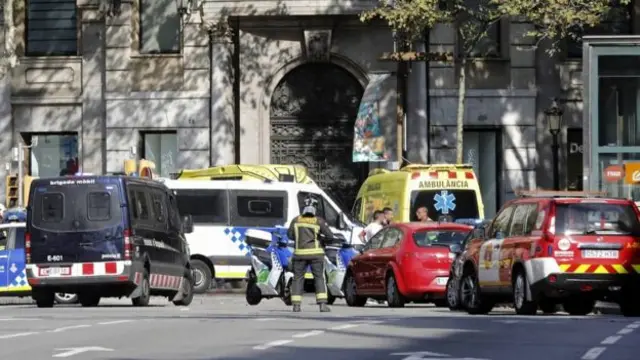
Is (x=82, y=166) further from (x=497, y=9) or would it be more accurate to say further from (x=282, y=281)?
(x=282, y=281)

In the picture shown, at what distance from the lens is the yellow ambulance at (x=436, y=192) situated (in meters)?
36.2

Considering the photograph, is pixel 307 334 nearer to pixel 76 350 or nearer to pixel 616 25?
pixel 76 350

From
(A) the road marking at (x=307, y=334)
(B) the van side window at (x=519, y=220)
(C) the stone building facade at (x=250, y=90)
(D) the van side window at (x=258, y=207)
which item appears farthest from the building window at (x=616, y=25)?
(A) the road marking at (x=307, y=334)

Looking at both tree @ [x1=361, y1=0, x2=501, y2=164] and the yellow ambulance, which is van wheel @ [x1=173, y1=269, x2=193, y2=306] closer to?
the yellow ambulance

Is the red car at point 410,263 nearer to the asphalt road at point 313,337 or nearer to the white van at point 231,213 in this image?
the asphalt road at point 313,337

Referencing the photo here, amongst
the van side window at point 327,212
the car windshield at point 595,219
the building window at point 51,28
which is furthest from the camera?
the building window at point 51,28

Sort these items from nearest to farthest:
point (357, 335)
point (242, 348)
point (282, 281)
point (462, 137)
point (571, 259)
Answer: point (242, 348) < point (357, 335) < point (571, 259) < point (282, 281) < point (462, 137)

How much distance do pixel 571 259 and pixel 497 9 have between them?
1625 centimetres

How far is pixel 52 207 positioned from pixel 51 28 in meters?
17.5

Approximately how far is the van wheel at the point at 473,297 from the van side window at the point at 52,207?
21.6ft

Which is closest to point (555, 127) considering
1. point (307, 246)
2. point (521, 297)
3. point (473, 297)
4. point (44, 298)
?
point (44, 298)

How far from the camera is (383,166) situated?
45.9 meters

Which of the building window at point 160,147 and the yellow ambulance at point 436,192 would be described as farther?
the building window at point 160,147

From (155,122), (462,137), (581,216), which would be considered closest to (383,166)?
(462,137)
